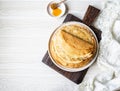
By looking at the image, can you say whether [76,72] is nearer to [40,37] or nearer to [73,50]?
[73,50]

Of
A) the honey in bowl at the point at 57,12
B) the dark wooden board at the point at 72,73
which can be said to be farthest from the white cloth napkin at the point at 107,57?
the honey in bowl at the point at 57,12

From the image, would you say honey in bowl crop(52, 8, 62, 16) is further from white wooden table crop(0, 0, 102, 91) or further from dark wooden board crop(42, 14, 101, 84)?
dark wooden board crop(42, 14, 101, 84)

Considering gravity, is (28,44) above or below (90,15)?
below

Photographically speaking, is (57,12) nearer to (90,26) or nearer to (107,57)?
(90,26)

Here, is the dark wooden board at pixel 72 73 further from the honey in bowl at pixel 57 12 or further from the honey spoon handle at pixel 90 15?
the honey in bowl at pixel 57 12

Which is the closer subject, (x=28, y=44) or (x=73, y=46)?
(x=73, y=46)

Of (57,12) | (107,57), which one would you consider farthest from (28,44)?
(107,57)
